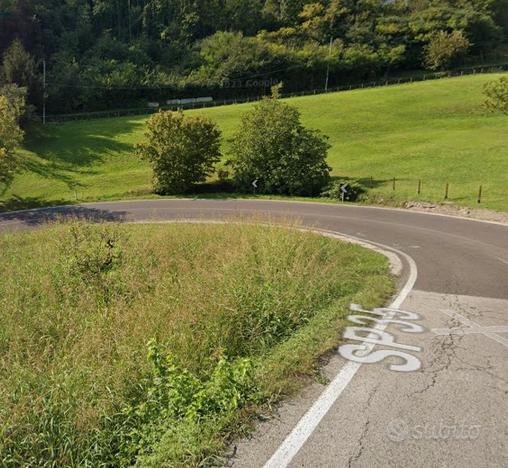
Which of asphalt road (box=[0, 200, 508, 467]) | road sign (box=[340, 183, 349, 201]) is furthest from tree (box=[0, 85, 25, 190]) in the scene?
asphalt road (box=[0, 200, 508, 467])

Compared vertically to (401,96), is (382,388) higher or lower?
lower

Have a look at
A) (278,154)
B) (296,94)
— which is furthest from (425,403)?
(296,94)

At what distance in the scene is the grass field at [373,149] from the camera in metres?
27.6

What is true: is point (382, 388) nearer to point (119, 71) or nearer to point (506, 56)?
point (119, 71)

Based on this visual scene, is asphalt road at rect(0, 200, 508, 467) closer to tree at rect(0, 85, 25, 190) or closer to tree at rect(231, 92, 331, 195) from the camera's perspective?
tree at rect(231, 92, 331, 195)

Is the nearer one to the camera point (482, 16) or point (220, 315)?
point (220, 315)

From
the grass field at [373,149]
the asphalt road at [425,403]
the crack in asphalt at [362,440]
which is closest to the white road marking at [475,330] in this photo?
the asphalt road at [425,403]

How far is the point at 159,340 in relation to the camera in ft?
19.3

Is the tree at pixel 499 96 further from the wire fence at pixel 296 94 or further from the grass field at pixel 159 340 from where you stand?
the grass field at pixel 159 340

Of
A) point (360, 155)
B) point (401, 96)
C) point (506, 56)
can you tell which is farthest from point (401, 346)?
point (506, 56)

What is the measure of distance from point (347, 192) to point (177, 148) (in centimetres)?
1319

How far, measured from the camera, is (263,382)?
489 cm

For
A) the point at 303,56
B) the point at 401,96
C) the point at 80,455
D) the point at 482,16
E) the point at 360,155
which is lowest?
the point at 80,455

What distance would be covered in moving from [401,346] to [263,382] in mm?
2417
